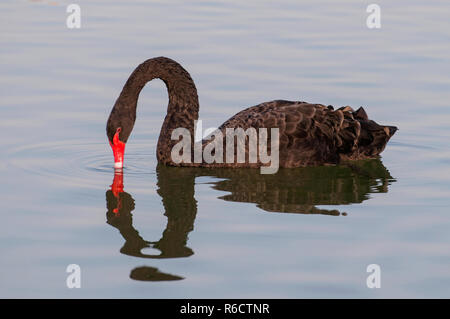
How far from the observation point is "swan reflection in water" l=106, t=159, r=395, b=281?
7.72m

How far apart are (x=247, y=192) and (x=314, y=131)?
1514mm

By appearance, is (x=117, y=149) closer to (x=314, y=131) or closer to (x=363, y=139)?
(x=314, y=131)

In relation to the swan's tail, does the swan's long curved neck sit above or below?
above

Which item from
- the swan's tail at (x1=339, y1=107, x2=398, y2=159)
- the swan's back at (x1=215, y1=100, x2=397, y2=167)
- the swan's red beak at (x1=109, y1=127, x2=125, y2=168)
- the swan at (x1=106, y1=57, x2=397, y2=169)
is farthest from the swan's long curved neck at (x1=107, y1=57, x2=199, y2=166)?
the swan's tail at (x1=339, y1=107, x2=398, y2=159)

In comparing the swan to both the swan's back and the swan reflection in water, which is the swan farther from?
the swan reflection in water

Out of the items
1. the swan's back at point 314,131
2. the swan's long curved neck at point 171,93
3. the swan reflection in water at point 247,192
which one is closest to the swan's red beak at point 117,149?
the swan reflection in water at point 247,192

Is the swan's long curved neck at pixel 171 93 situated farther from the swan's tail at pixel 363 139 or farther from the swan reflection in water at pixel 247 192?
the swan's tail at pixel 363 139

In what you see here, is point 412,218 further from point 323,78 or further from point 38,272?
point 323,78

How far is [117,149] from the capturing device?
973 centimetres

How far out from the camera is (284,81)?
13727mm

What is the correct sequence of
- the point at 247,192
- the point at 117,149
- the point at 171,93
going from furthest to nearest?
the point at 171,93 → the point at 117,149 → the point at 247,192

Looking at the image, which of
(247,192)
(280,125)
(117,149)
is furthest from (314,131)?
(117,149)

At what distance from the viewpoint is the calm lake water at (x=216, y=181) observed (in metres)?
6.76
